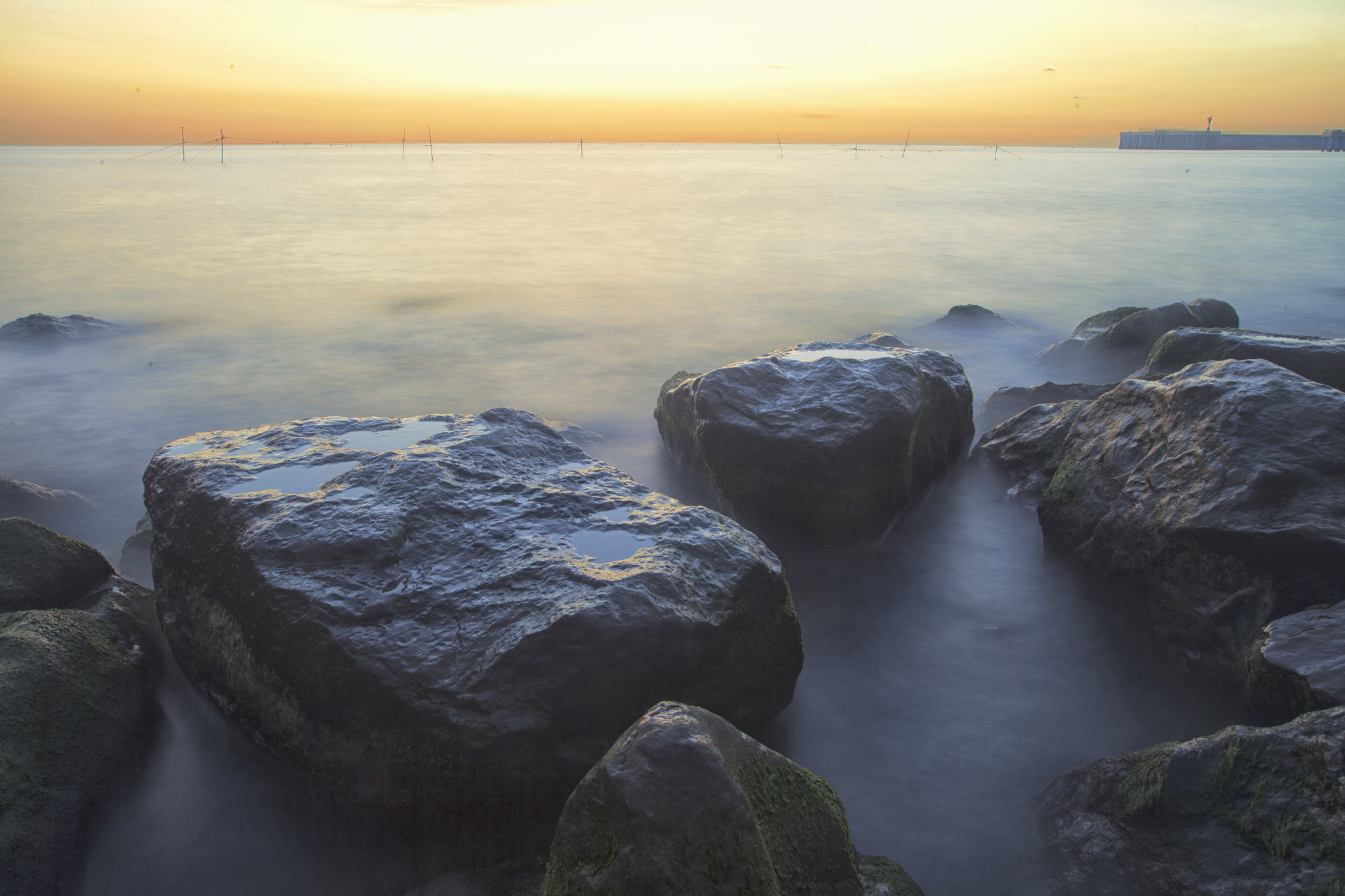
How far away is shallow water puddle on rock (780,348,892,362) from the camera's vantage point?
5395 mm

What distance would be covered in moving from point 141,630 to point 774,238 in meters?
20.1

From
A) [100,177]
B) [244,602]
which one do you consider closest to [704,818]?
[244,602]

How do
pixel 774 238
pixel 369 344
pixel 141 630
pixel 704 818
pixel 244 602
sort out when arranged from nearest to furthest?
pixel 704 818, pixel 244 602, pixel 141 630, pixel 369 344, pixel 774 238

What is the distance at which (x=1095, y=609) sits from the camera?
13.6 ft

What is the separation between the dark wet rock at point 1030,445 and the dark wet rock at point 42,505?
677cm

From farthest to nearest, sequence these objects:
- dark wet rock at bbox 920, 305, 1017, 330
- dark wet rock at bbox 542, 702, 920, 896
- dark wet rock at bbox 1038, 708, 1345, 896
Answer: dark wet rock at bbox 920, 305, 1017, 330
dark wet rock at bbox 1038, 708, 1345, 896
dark wet rock at bbox 542, 702, 920, 896

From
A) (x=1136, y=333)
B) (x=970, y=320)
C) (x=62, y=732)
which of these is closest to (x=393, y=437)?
(x=62, y=732)

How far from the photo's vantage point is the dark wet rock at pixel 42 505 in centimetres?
557

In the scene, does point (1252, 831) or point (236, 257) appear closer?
point (1252, 831)

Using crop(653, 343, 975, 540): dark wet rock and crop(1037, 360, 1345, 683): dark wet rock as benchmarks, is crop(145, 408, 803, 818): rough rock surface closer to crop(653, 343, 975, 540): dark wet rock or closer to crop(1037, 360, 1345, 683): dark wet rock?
crop(653, 343, 975, 540): dark wet rock

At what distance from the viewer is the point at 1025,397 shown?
745 cm

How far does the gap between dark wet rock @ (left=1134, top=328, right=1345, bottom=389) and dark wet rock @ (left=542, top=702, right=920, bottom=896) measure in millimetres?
3976

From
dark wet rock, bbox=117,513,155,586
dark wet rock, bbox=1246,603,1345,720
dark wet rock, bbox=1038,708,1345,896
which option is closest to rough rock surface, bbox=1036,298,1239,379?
dark wet rock, bbox=1246,603,1345,720

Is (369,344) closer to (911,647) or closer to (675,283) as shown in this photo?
(675,283)
